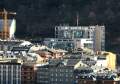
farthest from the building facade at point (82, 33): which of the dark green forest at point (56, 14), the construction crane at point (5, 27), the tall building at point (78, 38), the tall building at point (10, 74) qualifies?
the tall building at point (10, 74)

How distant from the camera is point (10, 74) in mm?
104062

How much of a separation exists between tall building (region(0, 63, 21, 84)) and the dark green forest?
26.0 meters

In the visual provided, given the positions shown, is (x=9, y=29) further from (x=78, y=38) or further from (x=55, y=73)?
(x=55, y=73)

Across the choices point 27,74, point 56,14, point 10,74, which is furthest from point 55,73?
point 56,14

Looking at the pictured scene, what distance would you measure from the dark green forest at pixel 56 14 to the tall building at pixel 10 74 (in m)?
26.0

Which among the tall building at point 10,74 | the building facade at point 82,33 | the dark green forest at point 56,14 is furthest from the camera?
the dark green forest at point 56,14

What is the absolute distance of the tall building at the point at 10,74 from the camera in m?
104

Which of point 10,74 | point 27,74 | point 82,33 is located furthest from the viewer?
point 82,33

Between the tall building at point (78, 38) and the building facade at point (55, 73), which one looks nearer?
the building facade at point (55, 73)

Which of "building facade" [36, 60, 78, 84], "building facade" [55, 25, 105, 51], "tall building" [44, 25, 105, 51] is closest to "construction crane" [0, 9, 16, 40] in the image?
"tall building" [44, 25, 105, 51]

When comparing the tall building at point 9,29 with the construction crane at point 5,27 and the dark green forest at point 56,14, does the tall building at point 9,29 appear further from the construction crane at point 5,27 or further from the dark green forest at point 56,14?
the dark green forest at point 56,14

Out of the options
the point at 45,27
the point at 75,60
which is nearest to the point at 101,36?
the point at 45,27

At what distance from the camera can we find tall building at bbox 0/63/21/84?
10394cm

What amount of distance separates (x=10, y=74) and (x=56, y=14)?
31.3 m
